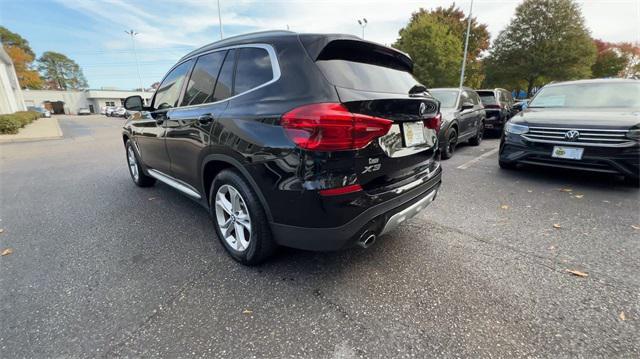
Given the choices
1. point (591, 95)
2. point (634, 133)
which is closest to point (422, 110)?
point (634, 133)

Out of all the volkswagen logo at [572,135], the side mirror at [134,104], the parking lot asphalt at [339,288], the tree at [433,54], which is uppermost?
the tree at [433,54]

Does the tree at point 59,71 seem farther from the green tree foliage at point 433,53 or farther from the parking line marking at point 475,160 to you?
the parking line marking at point 475,160

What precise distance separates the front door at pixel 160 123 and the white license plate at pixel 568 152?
489 cm

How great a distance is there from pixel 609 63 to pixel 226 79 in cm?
5795

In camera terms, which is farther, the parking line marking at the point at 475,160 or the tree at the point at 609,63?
the tree at the point at 609,63

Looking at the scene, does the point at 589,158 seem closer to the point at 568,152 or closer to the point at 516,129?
the point at 568,152

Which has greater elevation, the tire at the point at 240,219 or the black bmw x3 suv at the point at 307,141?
the black bmw x3 suv at the point at 307,141

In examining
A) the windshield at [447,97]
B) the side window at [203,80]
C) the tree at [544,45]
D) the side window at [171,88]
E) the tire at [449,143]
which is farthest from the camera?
the tree at [544,45]

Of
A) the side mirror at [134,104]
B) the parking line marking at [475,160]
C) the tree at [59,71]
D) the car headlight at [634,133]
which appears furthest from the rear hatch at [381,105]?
the tree at [59,71]

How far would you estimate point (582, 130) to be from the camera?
390 centimetres

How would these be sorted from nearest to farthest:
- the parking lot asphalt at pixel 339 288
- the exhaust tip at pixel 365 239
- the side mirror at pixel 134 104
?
the parking lot asphalt at pixel 339 288, the exhaust tip at pixel 365 239, the side mirror at pixel 134 104

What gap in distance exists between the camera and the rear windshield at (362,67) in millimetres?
1913

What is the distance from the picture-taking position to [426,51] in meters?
24.7

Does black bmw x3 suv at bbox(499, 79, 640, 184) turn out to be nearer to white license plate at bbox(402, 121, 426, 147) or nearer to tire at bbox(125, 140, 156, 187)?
white license plate at bbox(402, 121, 426, 147)
